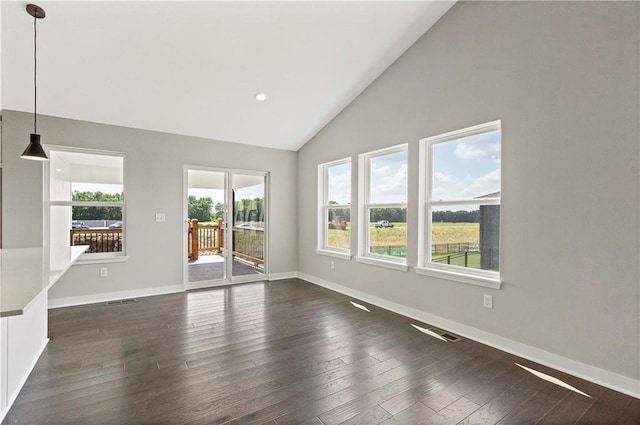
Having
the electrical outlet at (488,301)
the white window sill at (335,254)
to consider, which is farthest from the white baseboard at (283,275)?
the electrical outlet at (488,301)

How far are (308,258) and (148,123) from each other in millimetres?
3455

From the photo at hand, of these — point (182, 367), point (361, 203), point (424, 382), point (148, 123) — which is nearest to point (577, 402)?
point (424, 382)

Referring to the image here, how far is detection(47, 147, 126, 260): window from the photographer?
4.29m

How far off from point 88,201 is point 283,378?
3.97 meters

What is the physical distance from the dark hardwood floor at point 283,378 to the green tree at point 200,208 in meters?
2.02

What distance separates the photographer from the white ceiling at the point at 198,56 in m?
2.92

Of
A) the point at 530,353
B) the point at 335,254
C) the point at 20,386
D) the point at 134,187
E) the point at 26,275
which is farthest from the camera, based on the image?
the point at 335,254

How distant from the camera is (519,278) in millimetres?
2848

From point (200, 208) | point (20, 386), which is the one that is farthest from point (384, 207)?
point (20, 386)

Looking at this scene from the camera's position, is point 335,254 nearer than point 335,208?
Yes

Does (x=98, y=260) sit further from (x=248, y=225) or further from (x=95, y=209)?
(x=248, y=225)

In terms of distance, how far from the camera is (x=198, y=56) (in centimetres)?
347

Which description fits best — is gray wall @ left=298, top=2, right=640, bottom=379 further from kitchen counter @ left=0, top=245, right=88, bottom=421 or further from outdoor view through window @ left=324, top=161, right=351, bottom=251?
kitchen counter @ left=0, top=245, right=88, bottom=421

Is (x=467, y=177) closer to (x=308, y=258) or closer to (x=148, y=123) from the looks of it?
(x=308, y=258)
